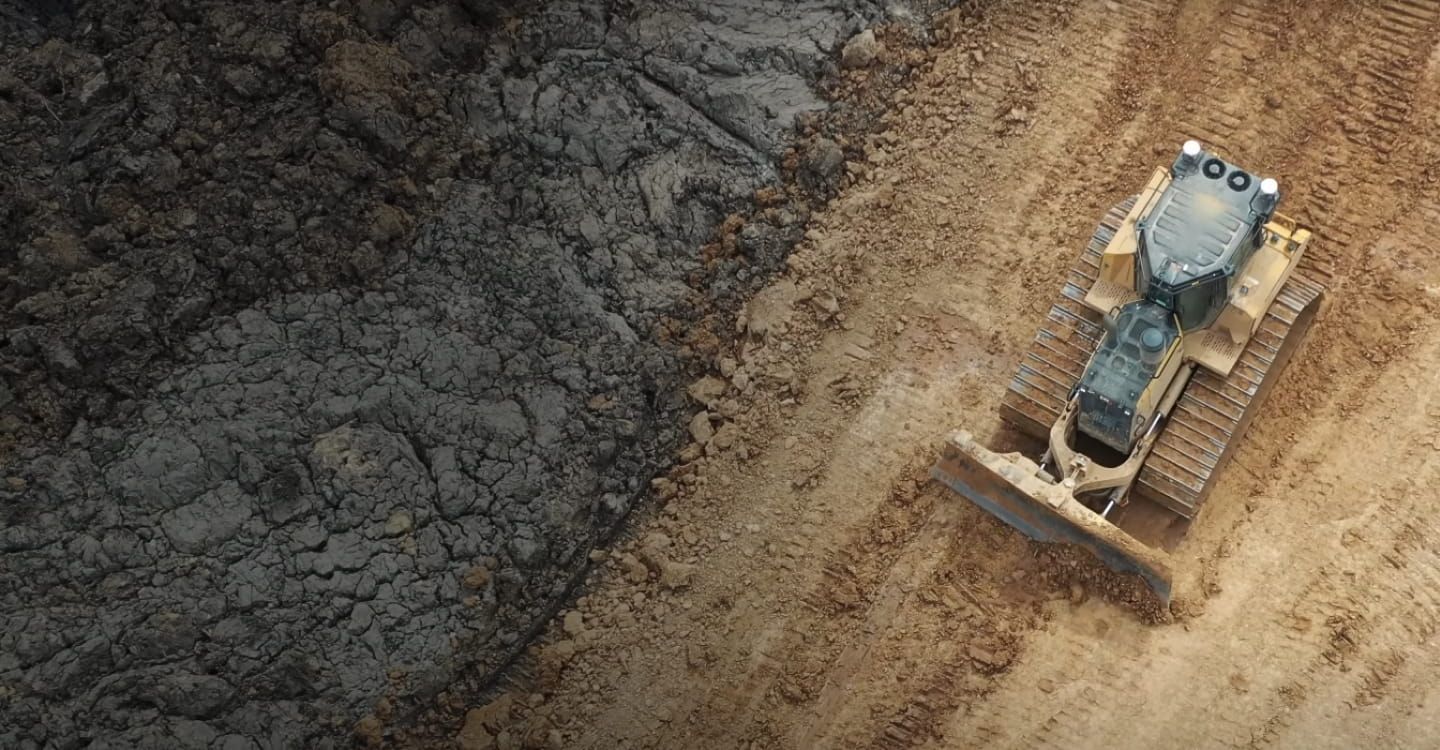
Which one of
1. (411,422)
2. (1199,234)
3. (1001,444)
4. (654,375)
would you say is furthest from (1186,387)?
(411,422)

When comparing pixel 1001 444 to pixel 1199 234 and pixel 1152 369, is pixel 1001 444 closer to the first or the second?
pixel 1152 369

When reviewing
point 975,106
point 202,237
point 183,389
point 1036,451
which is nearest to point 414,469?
point 183,389

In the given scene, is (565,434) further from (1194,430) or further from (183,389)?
(1194,430)

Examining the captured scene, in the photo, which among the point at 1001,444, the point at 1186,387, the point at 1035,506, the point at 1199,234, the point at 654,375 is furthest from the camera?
the point at 654,375

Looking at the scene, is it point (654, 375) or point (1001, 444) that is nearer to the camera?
point (1001, 444)

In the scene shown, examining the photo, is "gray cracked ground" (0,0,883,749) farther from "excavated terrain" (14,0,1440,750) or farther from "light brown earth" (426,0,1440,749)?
"light brown earth" (426,0,1440,749)

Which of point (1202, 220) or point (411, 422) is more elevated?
point (1202, 220)

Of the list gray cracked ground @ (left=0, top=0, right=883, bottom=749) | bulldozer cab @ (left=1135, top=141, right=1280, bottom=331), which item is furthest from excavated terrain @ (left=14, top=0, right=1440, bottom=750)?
bulldozer cab @ (left=1135, top=141, right=1280, bottom=331)
